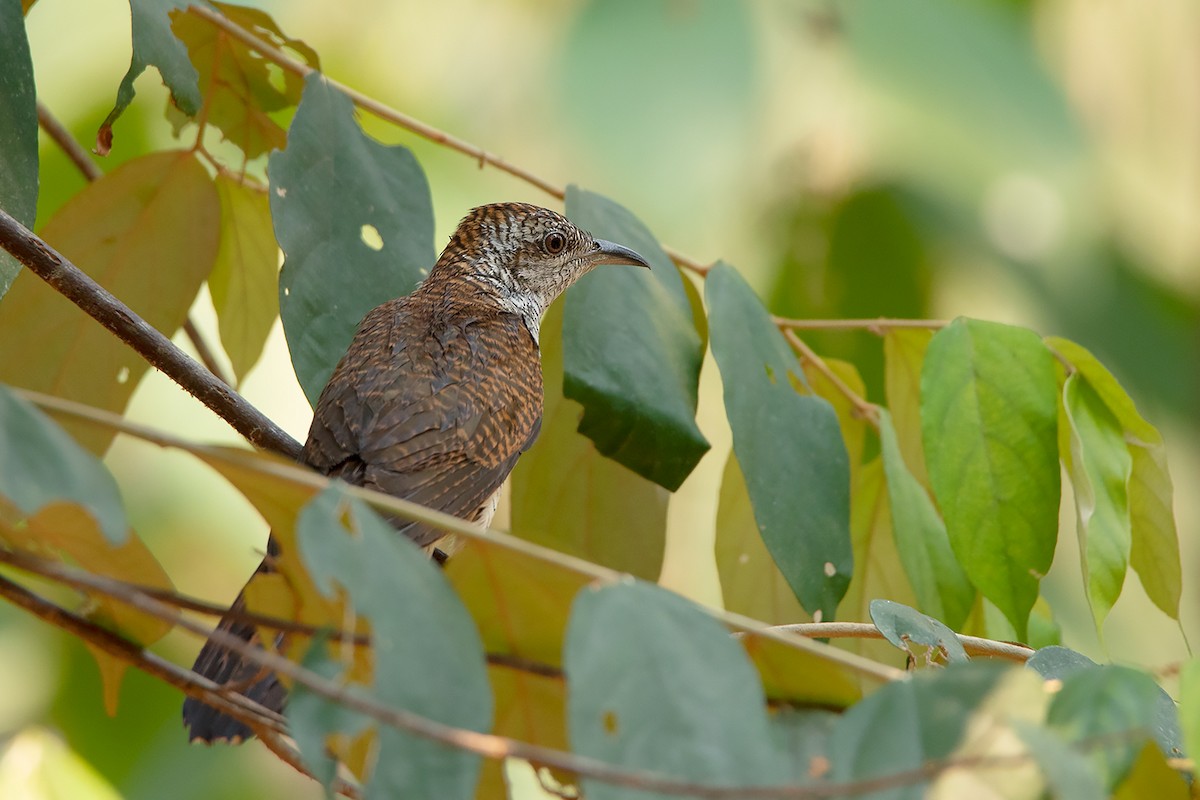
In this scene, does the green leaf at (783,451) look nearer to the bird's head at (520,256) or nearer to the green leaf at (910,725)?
the green leaf at (910,725)

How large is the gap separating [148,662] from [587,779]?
28.0 inches

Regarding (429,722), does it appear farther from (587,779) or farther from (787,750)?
(787,750)

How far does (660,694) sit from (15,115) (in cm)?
156

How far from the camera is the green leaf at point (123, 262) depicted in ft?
8.80

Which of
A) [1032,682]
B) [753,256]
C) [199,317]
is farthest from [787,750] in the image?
[753,256]

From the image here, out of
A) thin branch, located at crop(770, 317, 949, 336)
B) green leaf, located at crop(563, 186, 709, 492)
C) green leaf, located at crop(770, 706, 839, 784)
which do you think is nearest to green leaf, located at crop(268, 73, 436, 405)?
green leaf, located at crop(563, 186, 709, 492)

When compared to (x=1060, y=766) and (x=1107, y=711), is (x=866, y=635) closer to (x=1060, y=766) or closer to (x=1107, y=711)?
(x=1107, y=711)

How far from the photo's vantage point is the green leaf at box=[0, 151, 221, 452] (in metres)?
2.68

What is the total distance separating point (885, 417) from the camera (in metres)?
2.71

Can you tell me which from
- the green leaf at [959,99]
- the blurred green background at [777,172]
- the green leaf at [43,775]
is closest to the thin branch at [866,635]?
the green leaf at [43,775]

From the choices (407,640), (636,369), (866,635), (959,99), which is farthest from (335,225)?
(959,99)

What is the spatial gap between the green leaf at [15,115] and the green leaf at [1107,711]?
1753 mm

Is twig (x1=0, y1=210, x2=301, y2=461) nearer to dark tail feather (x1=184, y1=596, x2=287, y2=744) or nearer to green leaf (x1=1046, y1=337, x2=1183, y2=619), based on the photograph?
dark tail feather (x1=184, y1=596, x2=287, y2=744)

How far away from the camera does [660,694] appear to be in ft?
4.16
